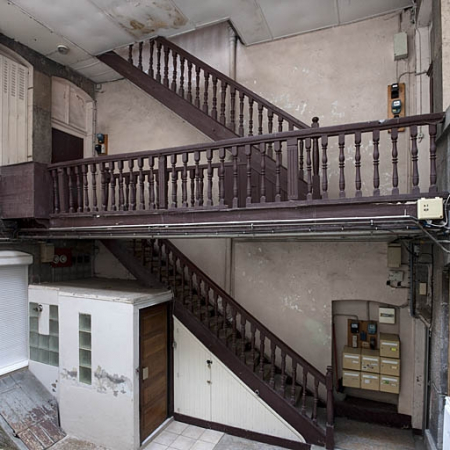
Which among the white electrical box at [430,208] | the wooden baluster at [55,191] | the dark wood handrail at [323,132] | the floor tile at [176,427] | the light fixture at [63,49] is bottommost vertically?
the floor tile at [176,427]

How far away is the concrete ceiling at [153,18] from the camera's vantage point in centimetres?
440

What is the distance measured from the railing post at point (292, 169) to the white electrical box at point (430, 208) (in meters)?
1.05

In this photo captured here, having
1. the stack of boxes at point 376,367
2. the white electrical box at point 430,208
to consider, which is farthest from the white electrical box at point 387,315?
the white electrical box at point 430,208

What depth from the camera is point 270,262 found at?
16.7ft

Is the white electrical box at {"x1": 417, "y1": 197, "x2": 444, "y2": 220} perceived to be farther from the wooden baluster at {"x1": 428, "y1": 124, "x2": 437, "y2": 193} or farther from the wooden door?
the wooden door

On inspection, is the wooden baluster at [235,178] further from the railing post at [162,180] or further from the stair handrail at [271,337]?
the stair handrail at [271,337]

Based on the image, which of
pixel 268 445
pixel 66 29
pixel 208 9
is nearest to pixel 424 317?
pixel 268 445

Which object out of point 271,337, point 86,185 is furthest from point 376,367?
point 86,185

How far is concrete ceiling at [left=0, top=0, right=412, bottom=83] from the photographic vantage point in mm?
4402

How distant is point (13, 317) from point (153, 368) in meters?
2.37

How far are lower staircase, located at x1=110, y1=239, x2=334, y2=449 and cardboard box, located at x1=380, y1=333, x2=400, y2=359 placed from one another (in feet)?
3.29

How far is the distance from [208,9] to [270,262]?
3859mm

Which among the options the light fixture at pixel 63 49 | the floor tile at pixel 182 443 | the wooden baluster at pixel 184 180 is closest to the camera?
the wooden baluster at pixel 184 180

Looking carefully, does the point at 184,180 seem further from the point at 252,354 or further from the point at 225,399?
the point at 225,399
